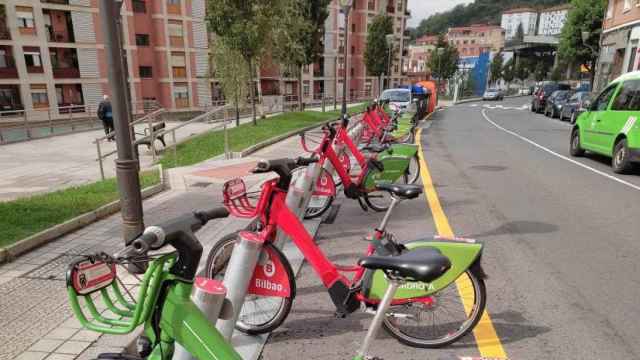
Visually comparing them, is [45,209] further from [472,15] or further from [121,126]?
[472,15]

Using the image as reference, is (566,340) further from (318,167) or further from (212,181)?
(212,181)

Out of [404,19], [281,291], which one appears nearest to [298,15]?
[281,291]

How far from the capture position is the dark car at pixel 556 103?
22.4m

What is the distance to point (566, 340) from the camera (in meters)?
3.17

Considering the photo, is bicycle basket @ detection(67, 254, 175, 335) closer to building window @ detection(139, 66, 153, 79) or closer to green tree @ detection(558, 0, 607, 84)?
green tree @ detection(558, 0, 607, 84)

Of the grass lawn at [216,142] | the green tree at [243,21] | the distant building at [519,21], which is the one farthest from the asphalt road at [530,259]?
the distant building at [519,21]

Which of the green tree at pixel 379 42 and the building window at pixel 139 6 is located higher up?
the building window at pixel 139 6

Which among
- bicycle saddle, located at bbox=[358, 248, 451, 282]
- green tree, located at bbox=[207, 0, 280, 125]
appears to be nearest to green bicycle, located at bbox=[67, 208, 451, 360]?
bicycle saddle, located at bbox=[358, 248, 451, 282]

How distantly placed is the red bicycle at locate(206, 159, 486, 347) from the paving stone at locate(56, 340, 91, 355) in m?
1.08

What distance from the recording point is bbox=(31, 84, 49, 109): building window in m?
30.6

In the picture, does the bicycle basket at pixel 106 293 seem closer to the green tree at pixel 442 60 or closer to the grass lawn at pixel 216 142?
the grass lawn at pixel 216 142

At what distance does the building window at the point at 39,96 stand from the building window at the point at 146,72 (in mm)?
7252

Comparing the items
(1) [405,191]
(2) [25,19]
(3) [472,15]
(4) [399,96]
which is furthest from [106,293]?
(3) [472,15]

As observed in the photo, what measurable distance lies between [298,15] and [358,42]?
120 feet
